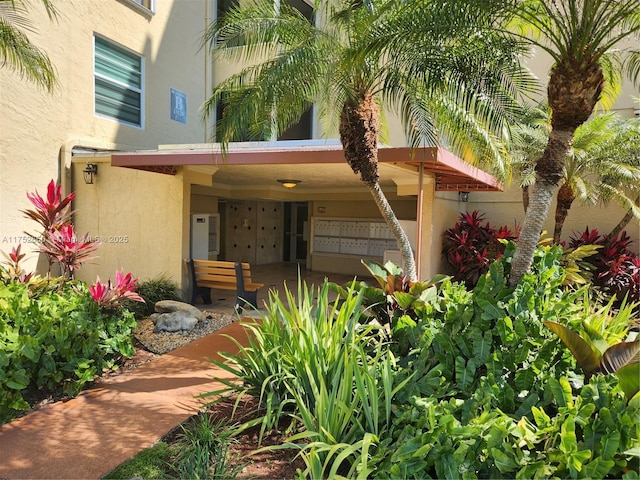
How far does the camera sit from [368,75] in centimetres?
584

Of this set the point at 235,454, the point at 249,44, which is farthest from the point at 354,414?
the point at 249,44

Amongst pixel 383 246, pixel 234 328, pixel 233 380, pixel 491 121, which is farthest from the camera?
pixel 383 246

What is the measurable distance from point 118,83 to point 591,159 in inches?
474

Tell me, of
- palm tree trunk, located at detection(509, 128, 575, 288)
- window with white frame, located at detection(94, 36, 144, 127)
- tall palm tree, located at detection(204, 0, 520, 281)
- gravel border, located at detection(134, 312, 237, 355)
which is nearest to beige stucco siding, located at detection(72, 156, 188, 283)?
gravel border, located at detection(134, 312, 237, 355)

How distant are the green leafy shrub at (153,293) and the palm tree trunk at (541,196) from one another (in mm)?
6699

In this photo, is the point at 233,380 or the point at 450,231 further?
the point at 450,231

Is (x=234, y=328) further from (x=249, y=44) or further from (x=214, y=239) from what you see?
(x=214, y=239)

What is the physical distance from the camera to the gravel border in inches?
259

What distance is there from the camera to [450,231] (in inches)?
428

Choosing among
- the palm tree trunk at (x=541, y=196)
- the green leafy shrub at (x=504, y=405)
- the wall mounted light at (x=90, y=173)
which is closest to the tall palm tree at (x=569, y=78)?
the palm tree trunk at (x=541, y=196)

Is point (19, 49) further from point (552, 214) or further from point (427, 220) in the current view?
point (552, 214)

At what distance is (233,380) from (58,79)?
8.62m

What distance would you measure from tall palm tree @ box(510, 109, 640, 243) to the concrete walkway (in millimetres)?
8116

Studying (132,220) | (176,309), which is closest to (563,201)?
(176,309)
